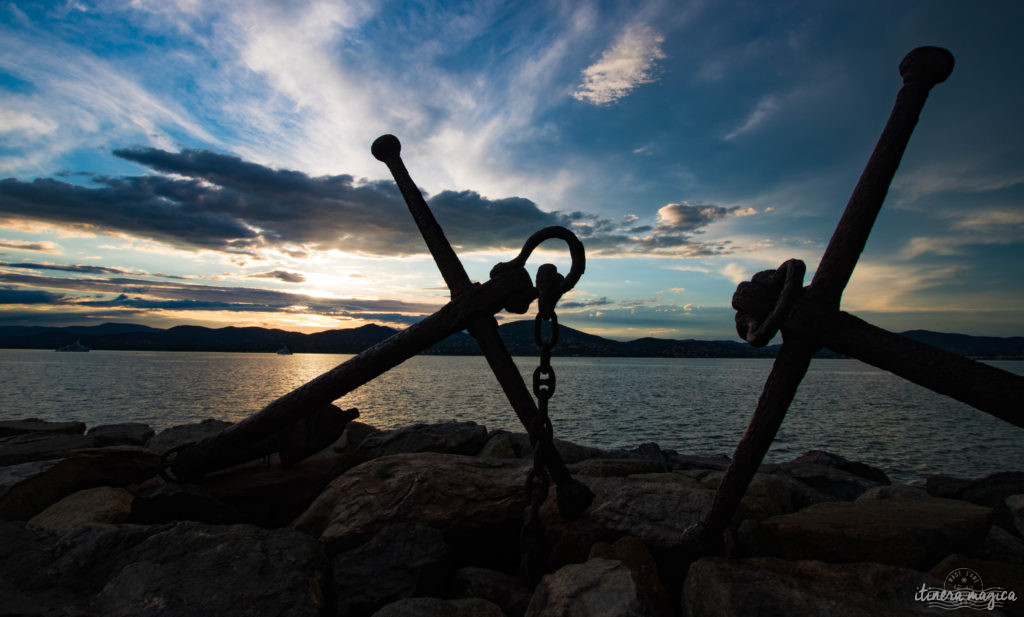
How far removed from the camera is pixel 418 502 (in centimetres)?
394

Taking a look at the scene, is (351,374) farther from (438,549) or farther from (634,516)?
(634,516)

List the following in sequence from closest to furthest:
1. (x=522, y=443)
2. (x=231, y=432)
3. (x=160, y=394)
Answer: (x=231, y=432)
(x=522, y=443)
(x=160, y=394)

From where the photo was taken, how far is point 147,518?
411 cm

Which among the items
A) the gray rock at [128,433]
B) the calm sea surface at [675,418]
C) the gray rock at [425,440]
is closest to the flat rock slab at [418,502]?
the gray rock at [425,440]

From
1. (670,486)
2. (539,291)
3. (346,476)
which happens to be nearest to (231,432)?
(346,476)

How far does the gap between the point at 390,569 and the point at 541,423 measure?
140cm

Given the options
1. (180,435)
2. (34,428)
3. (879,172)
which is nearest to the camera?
(879,172)

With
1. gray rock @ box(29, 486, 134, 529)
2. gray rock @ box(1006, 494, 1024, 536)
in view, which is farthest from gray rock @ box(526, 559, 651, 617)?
gray rock @ box(1006, 494, 1024, 536)

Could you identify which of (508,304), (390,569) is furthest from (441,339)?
(390,569)

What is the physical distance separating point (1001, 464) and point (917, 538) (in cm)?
2056

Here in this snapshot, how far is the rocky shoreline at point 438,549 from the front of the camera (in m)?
2.59

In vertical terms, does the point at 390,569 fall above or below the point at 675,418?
above

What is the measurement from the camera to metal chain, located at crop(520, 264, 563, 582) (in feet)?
9.35

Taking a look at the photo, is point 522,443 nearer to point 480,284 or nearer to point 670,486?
point 670,486
